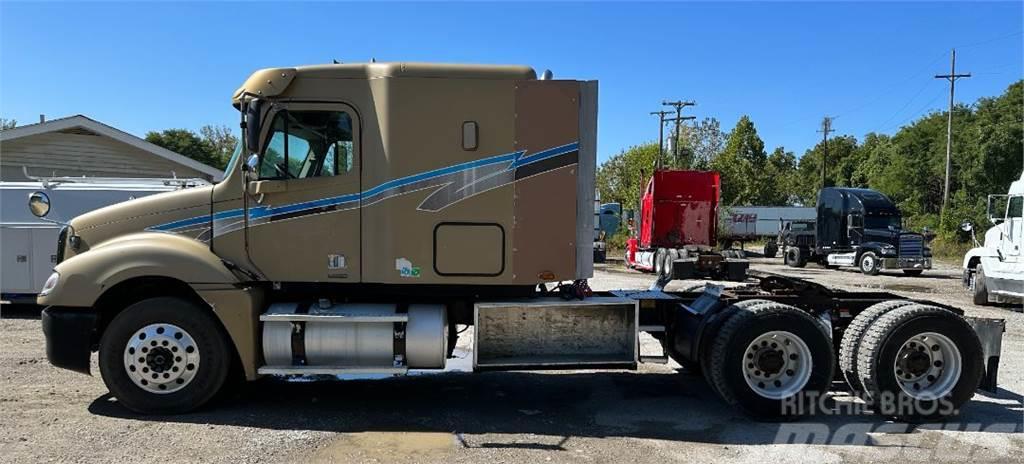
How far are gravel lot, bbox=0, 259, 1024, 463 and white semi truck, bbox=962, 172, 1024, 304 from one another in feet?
26.5

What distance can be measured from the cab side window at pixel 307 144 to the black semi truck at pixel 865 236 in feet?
74.3

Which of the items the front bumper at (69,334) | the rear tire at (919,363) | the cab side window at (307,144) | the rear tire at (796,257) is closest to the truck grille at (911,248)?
A: the rear tire at (796,257)

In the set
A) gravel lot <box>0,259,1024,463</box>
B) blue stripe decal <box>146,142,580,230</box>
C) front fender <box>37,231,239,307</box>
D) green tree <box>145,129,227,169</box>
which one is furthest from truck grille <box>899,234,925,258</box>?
green tree <box>145,129,227,169</box>

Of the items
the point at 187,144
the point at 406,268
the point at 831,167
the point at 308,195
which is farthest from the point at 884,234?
the point at 831,167

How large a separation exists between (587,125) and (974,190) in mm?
50435

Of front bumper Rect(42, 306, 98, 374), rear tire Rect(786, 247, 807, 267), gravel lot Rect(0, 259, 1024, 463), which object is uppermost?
front bumper Rect(42, 306, 98, 374)

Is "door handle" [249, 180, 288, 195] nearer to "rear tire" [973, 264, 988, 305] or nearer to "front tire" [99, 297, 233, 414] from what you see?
"front tire" [99, 297, 233, 414]

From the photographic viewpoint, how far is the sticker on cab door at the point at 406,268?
18.5 ft

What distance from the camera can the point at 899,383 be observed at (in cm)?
570

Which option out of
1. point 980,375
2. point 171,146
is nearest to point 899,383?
point 980,375

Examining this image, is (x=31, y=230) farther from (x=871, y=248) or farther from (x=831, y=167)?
(x=831, y=167)

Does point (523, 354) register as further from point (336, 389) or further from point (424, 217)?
point (336, 389)

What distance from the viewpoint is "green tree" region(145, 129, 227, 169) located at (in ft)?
156

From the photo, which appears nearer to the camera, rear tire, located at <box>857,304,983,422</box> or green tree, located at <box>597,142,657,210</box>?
rear tire, located at <box>857,304,983,422</box>
